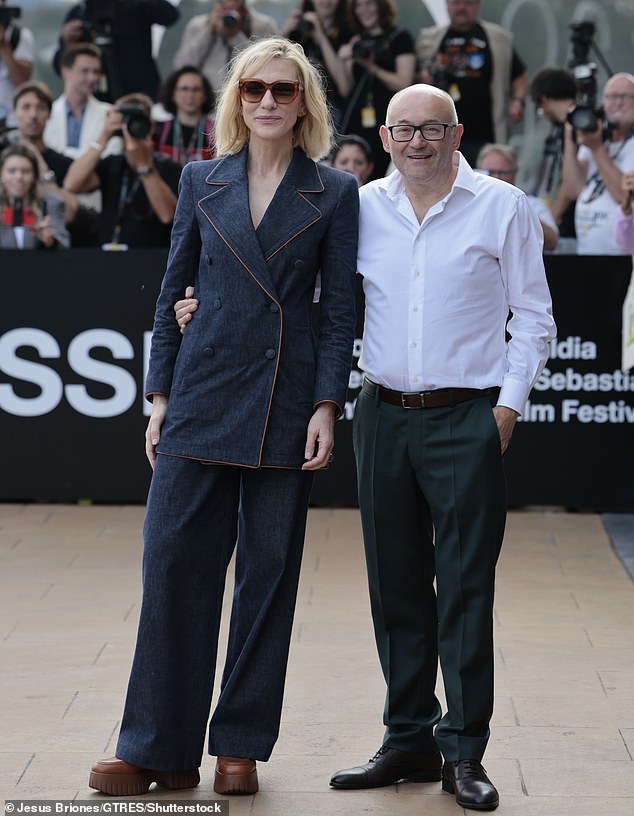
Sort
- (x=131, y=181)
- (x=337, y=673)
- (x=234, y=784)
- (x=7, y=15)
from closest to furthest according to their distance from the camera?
(x=234, y=784), (x=337, y=673), (x=131, y=181), (x=7, y=15)

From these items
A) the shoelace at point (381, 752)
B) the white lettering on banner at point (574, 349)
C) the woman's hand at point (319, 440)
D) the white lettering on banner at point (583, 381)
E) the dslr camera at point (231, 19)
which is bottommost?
the shoelace at point (381, 752)

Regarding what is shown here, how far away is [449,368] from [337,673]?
1.68m

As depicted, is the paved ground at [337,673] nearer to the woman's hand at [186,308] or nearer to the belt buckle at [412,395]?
the belt buckle at [412,395]

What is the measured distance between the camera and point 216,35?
366 inches

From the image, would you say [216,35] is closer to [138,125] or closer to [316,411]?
[138,125]

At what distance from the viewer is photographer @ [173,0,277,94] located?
9.25m

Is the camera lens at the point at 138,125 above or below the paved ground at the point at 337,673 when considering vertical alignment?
above

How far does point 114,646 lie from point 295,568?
1.79 metres

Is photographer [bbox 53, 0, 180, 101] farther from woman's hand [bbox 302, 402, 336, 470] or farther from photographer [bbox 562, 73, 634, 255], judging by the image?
woman's hand [bbox 302, 402, 336, 470]

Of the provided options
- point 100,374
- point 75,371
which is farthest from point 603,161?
point 75,371

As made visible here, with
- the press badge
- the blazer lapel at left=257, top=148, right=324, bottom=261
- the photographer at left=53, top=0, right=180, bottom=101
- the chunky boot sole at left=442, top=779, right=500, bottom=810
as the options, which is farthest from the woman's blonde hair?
the photographer at left=53, top=0, right=180, bottom=101

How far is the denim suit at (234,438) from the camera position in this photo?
3.66 m

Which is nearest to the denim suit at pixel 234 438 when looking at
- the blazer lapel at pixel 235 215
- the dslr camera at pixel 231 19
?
the blazer lapel at pixel 235 215

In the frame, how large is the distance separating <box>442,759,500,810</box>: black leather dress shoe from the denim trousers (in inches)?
19.1
